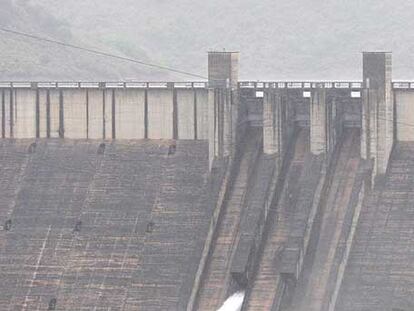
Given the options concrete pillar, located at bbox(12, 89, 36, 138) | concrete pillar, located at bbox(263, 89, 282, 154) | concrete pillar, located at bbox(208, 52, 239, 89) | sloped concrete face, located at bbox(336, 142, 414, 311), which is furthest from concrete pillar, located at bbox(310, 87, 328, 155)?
concrete pillar, located at bbox(12, 89, 36, 138)

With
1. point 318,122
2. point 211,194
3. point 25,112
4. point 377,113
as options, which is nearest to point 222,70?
point 211,194

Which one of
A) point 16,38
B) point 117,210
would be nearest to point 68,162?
point 117,210

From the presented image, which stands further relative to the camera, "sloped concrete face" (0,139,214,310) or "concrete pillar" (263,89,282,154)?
"concrete pillar" (263,89,282,154)

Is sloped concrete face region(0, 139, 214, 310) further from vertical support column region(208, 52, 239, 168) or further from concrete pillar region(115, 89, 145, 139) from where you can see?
vertical support column region(208, 52, 239, 168)

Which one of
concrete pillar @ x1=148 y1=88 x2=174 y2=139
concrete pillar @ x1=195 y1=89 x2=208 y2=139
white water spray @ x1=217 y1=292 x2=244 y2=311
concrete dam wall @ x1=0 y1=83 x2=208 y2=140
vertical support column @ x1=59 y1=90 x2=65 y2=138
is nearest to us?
white water spray @ x1=217 y1=292 x2=244 y2=311

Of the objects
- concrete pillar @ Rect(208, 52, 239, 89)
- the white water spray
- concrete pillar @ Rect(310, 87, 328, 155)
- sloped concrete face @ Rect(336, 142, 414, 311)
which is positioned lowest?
the white water spray

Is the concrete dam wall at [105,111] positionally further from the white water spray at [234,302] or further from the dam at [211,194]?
the white water spray at [234,302]

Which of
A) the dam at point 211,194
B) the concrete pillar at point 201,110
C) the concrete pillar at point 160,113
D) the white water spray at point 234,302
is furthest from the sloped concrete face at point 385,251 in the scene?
the concrete pillar at point 160,113

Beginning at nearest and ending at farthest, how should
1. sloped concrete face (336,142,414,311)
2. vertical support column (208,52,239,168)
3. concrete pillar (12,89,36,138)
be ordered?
sloped concrete face (336,142,414,311)
vertical support column (208,52,239,168)
concrete pillar (12,89,36,138)
